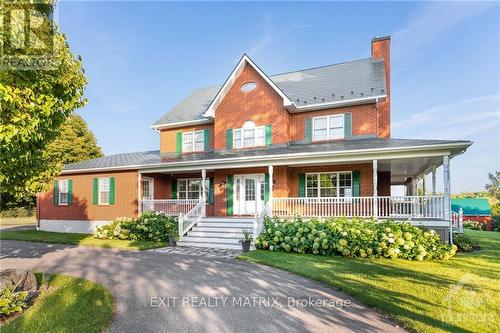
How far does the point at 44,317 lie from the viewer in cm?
465

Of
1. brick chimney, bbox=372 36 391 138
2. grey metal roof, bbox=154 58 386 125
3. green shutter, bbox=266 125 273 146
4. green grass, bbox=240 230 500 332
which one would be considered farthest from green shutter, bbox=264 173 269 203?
brick chimney, bbox=372 36 391 138

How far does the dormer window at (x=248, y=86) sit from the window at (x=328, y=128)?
12.6ft

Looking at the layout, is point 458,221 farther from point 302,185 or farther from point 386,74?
point 386,74

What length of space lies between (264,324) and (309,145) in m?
11.5

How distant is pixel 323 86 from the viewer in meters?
16.4

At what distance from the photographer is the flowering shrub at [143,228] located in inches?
531

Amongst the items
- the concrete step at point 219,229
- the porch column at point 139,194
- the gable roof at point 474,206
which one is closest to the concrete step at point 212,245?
the concrete step at point 219,229

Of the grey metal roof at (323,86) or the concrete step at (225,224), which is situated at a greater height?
the grey metal roof at (323,86)

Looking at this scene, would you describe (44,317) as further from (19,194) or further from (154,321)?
(19,194)

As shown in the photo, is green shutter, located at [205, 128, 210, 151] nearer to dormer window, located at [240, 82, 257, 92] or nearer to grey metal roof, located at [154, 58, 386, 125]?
grey metal roof, located at [154, 58, 386, 125]

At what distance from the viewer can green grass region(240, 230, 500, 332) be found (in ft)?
14.4

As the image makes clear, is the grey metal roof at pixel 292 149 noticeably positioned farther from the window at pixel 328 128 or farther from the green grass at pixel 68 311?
the green grass at pixel 68 311

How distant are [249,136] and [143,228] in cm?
724

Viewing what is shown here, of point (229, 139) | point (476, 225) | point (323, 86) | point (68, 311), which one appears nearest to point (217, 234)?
point (229, 139)
